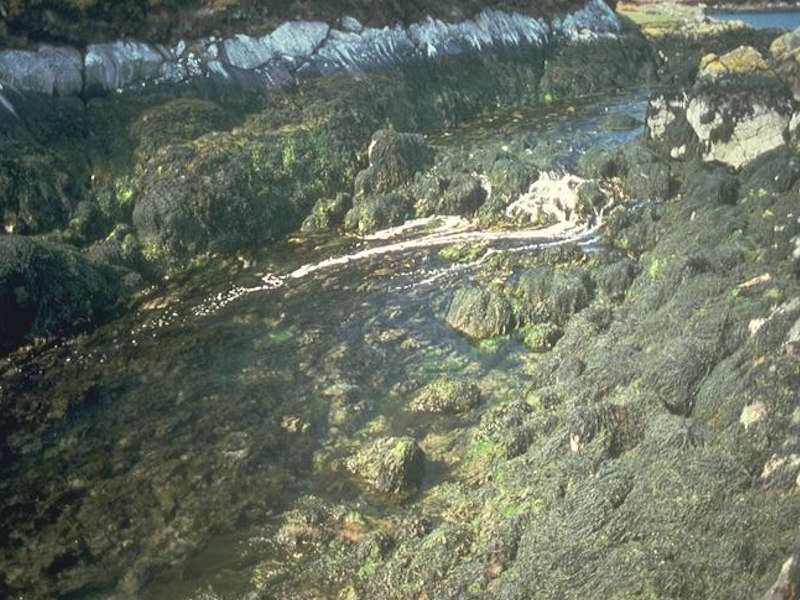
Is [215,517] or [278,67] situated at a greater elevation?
[278,67]

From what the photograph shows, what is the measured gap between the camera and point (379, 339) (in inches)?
919

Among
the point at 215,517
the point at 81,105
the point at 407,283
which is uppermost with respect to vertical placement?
the point at 81,105

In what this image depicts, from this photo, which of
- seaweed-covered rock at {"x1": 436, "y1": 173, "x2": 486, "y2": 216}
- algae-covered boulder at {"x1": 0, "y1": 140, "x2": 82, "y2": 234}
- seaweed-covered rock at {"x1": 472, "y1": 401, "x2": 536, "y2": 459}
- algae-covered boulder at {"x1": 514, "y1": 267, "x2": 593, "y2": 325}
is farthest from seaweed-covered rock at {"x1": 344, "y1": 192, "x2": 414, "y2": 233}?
seaweed-covered rock at {"x1": 472, "y1": 401, "x2": 536, "y2": 459}

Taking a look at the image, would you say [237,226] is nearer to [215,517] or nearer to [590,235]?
[590,235]

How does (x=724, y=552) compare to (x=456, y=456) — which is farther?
(x=456, y=456)

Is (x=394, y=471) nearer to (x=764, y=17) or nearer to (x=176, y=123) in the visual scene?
(x=176, y=123)

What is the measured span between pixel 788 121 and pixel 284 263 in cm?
2172

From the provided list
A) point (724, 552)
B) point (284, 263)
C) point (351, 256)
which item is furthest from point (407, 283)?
point (724, 552)

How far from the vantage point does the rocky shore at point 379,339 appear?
13539 mm

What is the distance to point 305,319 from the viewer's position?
2470 centimetres

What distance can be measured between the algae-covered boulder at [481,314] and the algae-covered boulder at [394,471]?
21.6 feet

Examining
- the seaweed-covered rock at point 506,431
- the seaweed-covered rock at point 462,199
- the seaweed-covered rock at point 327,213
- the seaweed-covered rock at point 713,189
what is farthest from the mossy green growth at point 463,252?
the seaweed-covered rock at point 506,431

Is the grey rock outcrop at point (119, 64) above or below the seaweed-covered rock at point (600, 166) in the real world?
above

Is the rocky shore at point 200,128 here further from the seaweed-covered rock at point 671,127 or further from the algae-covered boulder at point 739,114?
the algae-covered boulder at point 739,114
